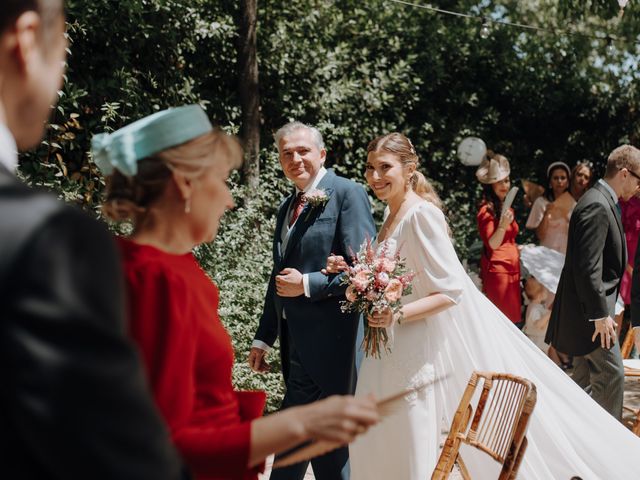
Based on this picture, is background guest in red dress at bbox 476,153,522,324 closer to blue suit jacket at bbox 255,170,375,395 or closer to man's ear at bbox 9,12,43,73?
blue suit jacket at bbox 255,170,375,395

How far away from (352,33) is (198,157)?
8.97 m

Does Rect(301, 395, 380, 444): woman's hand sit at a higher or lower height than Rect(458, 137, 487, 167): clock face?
higher

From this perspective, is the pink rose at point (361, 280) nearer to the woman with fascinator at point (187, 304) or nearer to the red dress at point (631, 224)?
the woman with fascinator at point (187, 304)

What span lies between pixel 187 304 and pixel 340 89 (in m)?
8.33

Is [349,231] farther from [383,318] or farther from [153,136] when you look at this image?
[153,136]

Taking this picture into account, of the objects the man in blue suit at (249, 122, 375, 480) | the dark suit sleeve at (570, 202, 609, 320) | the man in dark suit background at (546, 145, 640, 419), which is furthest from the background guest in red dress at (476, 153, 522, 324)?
the man in blue suit at (249, 122, 375, 480)

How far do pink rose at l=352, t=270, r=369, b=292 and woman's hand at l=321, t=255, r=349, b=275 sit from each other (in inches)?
7.2

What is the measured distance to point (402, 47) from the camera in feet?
35.4

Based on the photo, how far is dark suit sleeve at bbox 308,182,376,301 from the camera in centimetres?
440

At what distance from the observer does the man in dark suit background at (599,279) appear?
5.38 meters

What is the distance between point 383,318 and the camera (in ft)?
12.8

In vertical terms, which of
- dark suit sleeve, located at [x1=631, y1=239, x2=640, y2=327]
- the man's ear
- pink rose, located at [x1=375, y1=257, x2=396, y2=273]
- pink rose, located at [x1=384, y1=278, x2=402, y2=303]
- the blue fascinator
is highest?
the man's ear

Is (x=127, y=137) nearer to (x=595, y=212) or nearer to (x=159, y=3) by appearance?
(x=595, y=212)

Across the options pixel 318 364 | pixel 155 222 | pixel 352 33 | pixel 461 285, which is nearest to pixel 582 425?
pixel 461 285
